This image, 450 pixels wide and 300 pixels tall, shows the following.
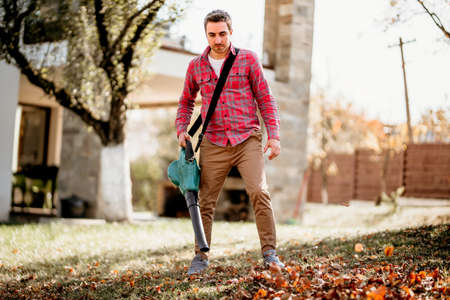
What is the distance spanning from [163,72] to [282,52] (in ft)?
7.73

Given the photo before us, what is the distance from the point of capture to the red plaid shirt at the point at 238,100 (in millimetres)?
3773

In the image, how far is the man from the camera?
3.72 metres

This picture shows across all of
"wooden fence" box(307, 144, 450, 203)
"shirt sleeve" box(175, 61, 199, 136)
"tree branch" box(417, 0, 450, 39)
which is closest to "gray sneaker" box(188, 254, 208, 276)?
"shirt sleeve" box(175, 61, 199, 136)

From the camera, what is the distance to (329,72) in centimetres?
2025

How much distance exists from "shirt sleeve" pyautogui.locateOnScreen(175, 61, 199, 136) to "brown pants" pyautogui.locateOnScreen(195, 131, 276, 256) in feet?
0.72

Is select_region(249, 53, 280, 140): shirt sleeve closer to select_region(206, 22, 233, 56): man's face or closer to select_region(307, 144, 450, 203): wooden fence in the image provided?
select_region(206, 22, 233, 56): man's face

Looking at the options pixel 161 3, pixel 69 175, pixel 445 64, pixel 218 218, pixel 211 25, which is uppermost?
pixel 161 3

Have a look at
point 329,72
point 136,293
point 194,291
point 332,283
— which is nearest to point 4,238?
point 136,293

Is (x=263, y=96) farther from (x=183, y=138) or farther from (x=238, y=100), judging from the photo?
(x=183, y=138)

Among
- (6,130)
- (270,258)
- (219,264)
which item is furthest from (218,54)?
(6,130)

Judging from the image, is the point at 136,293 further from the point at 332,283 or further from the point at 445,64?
the point at 445,64

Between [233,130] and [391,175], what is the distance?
12898 millimetres

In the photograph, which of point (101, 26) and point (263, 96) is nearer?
point (263, 96)

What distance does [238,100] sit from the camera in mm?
3797
